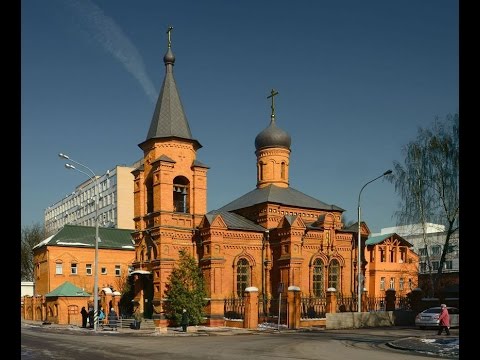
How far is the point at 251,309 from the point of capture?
3250 cm

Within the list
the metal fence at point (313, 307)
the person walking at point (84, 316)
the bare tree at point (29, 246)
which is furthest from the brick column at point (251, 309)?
the bare tree at point (29, 246)

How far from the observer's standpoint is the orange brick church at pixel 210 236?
117 feet

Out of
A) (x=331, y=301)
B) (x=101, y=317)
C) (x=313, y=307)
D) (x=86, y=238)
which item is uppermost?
(x=86, y=238)

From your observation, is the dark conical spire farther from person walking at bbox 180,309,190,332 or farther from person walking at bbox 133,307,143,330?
person walking at bbox 180,309,190,332

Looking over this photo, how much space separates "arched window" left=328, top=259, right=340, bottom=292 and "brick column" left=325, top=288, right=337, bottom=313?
4.40 meters

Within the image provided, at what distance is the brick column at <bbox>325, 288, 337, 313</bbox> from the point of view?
3544 cm

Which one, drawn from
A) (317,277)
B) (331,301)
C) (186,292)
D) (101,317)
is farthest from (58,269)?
(331,301)

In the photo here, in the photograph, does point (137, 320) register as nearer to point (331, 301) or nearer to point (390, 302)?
point (331, 301)

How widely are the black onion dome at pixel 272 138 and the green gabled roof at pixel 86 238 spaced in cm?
1965

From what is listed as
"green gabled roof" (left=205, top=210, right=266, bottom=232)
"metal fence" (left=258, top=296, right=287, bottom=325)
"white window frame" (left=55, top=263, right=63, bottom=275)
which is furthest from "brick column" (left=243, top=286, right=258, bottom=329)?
"white window frame" (left=55, top=263, right=63, bottom=275)

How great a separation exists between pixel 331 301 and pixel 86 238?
27.6 metres
